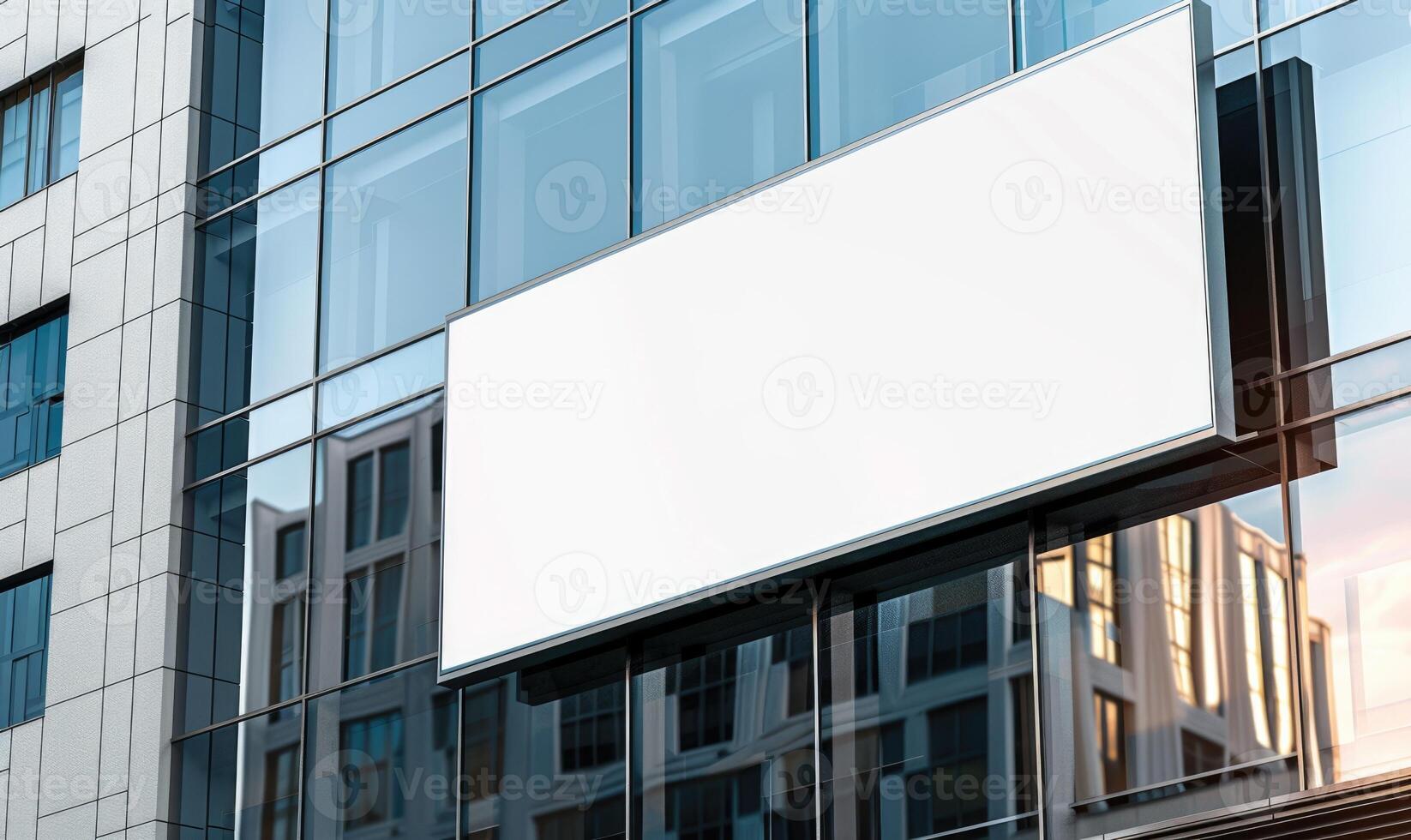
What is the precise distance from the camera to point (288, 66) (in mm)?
28844

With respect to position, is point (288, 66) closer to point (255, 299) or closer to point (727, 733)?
point (255, 299)

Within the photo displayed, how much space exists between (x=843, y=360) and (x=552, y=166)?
542 cm

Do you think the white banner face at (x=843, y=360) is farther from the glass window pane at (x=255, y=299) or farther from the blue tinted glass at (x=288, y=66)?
the blue tinted glass at (x=288, y=66)

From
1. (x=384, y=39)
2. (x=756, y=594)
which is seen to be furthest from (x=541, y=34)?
(x=756, y=594)

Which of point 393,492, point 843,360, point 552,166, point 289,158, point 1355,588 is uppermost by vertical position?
point 289,158

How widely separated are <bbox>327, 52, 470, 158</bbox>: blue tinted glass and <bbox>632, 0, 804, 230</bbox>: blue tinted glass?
289 cm

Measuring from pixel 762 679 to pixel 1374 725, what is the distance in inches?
245

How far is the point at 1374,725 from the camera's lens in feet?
55.4

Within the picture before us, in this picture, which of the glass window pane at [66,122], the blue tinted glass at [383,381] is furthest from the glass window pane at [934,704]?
the glass window pane at [66,122]

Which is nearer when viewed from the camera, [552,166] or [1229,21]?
[1229,21]

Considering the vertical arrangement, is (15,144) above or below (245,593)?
above

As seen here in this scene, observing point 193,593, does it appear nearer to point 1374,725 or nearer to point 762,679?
point 762,679

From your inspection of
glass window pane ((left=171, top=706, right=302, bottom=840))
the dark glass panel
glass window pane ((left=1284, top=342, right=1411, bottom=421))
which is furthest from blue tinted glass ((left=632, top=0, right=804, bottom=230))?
glass window pane ((left=171, top=706, right=302, bottom=840))

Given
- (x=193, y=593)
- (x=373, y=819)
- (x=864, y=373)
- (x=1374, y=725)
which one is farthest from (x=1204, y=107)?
(x=193, y=593)
